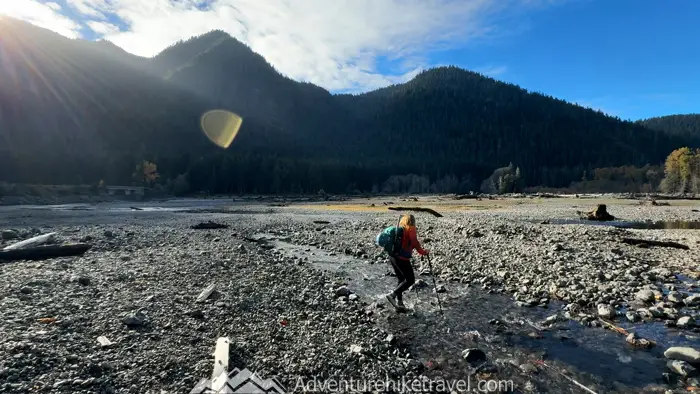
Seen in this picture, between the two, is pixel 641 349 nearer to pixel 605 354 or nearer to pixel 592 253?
pixel 605 354

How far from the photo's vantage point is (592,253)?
1786 cm

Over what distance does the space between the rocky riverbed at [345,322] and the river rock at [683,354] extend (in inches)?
0.9

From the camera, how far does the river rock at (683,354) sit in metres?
7.18

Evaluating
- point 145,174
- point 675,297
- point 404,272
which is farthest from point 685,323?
point 145,174

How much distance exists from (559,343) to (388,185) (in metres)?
174

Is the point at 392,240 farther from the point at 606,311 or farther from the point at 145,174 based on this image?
the point at 145,174

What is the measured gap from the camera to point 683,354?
7.35 meters

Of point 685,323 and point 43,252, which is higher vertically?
point 43,252

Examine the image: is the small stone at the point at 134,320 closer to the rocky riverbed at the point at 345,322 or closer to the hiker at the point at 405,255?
the rocky riverbed at the point at 345,322

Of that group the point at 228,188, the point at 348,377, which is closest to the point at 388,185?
the point at 228,188

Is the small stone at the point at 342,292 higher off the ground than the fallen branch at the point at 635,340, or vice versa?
the small stone at the point at 342,292

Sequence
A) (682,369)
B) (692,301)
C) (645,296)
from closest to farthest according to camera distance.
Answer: (682,369), (692,301), (645,296)

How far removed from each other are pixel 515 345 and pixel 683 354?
3.01m

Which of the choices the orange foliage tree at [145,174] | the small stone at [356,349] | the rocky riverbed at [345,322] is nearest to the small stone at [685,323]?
the rocky riverbed at [345,322]
